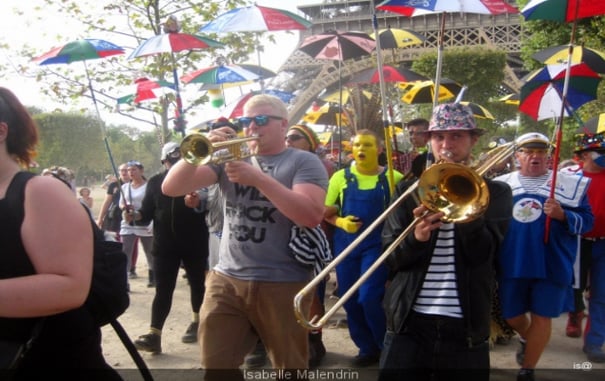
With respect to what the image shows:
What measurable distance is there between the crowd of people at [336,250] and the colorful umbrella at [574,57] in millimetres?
914

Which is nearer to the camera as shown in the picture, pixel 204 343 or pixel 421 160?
pixel 204 343

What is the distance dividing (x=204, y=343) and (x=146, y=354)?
2.52 meters

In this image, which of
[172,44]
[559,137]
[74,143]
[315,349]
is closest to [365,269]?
[315,349]

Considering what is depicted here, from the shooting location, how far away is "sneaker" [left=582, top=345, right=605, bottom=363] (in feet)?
16.0

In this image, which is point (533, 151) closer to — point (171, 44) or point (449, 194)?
point (449, 194)


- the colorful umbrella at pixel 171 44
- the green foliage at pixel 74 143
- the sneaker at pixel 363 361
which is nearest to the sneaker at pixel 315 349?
the sneaker at pixel 363 361

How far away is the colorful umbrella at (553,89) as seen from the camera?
5.90 meters

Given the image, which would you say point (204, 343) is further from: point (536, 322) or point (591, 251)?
point (591, 251)

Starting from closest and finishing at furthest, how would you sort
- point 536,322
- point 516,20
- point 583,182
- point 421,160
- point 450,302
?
point 450,302 → point 421,160 → point 536,322 → point 583,182 → point 516,20

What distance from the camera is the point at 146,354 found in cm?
520

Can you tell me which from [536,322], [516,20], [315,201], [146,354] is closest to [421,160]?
[315,201]

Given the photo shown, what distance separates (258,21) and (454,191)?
A: 3190 mm

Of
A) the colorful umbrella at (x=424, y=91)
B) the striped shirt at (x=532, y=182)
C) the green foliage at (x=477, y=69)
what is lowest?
the striped shirt at (x=532, y=182)

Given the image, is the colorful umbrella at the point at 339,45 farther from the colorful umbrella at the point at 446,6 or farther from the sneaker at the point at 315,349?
the sneaker at the point at 315,349
